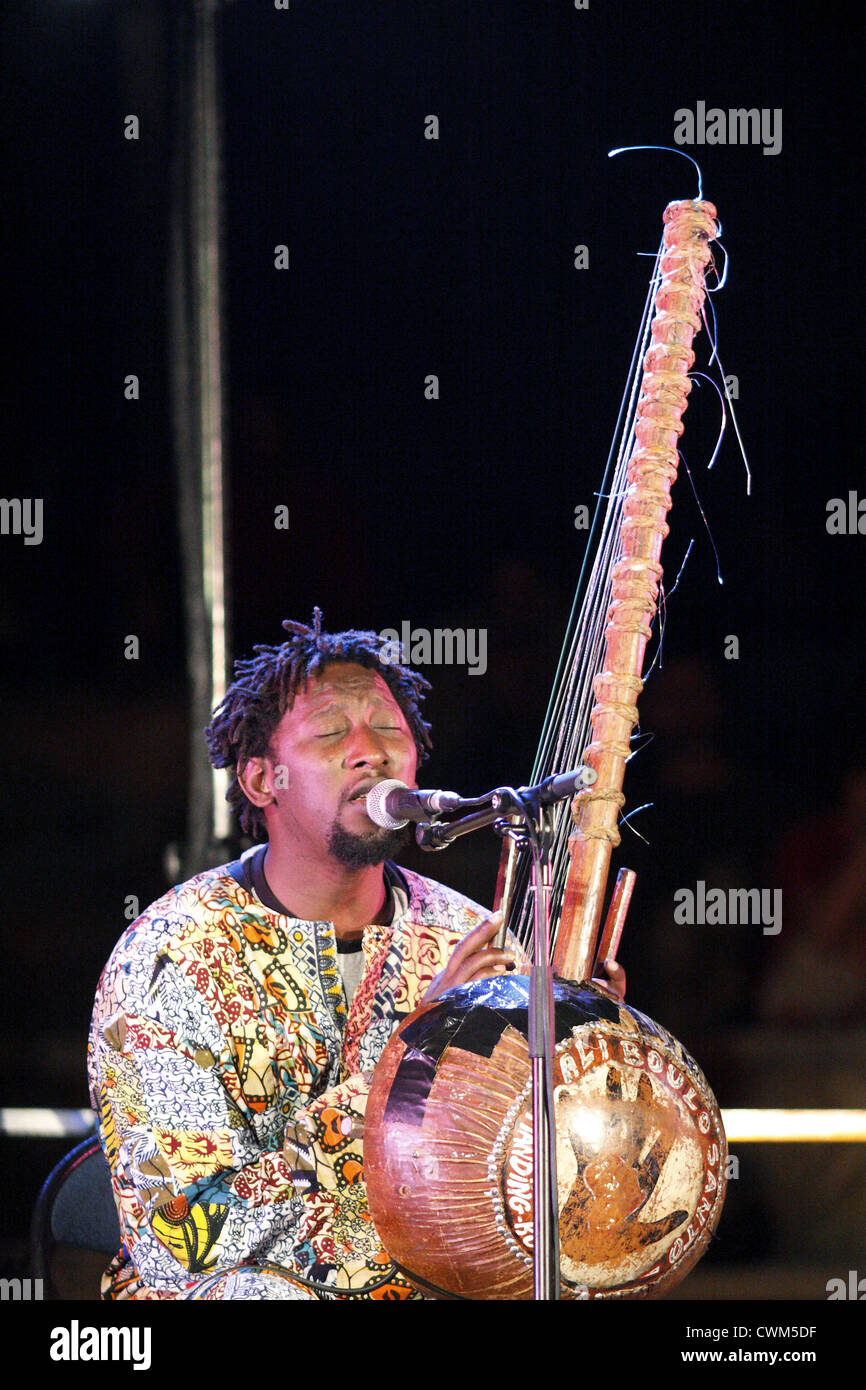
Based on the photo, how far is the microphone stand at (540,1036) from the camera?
78.9 inches

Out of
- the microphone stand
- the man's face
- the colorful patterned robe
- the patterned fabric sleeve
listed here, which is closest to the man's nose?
the man's face

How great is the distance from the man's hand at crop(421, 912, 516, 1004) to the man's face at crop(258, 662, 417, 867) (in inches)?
18.8

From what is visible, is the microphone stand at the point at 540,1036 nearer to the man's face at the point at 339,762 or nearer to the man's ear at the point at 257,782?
the man's face at the point at 339,762

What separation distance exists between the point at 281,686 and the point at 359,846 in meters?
0.33

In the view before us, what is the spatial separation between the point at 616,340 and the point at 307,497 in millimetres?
787

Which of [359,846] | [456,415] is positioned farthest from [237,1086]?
[456,415]

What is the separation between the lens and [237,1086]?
273 centimetres

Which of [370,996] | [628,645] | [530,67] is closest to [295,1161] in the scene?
[370,996]

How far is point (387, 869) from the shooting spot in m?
3.06

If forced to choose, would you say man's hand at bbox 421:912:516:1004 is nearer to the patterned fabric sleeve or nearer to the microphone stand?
the microphone stand

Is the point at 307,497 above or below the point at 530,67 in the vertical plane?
below

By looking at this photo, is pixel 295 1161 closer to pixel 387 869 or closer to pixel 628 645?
pixel 387 869

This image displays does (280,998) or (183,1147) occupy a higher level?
(280,998)

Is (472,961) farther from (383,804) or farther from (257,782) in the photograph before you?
(257,782)
